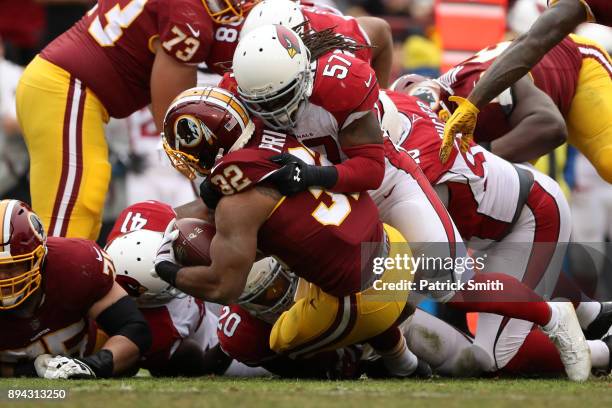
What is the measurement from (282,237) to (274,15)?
4.40ft

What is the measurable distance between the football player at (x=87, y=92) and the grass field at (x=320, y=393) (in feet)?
4.30

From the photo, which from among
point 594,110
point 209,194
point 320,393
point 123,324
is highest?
point 209,194

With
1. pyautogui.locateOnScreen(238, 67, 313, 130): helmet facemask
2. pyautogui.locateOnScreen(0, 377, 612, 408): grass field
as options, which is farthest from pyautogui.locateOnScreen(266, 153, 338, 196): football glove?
pyautogui.locateOnScreen(0, 377, 612, 408): grass field

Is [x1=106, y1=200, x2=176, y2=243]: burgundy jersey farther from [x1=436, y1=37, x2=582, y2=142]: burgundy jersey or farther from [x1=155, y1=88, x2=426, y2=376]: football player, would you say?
[x1=436, y1=37, x2=582, y2=142]: burgundy jersey

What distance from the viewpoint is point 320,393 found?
4.46m

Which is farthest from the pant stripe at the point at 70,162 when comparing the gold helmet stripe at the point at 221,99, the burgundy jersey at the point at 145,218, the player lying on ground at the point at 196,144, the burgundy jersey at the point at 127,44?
the gold helmet stripe at the point at 221,99

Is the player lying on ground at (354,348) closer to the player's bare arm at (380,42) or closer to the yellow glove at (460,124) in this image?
the yellow glove at (460,124)

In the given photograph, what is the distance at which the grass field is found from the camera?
4.08m

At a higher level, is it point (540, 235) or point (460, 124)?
point (460, 124)

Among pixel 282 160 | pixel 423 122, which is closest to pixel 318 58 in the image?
pixel 282 160

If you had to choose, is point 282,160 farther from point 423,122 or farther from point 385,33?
point 385,33

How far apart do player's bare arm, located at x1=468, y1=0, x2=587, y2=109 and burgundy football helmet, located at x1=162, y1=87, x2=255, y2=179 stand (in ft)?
3.85

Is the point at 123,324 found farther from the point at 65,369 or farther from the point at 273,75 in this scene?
the point at 273,75

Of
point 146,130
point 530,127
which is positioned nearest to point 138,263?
point 530,127
